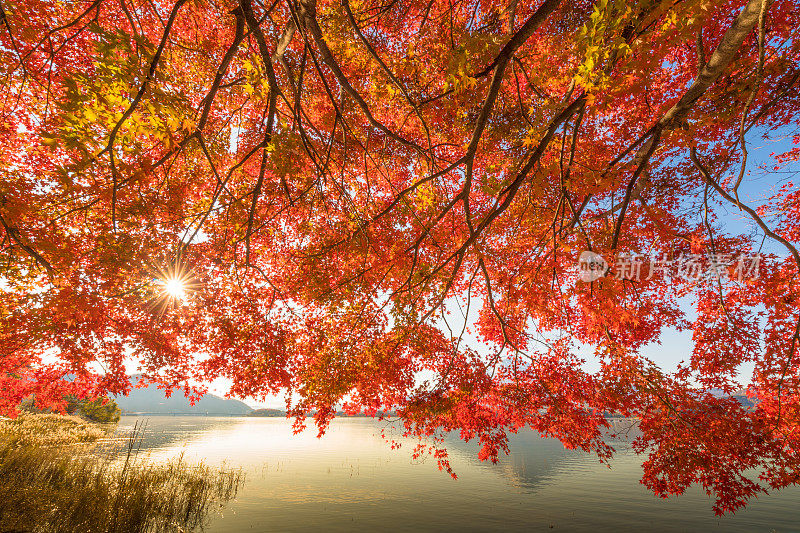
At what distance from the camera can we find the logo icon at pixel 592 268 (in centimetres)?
538

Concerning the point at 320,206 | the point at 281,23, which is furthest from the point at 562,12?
the point at 320,206

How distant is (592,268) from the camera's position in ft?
17.9

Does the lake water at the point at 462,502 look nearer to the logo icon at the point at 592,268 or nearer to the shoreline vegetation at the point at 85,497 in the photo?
the shoreline vegetation at the point at 85,497

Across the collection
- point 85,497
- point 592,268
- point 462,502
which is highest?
point 592,268

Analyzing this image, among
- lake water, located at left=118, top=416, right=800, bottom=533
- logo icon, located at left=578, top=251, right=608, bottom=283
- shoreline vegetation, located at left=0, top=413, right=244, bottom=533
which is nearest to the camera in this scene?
logo icon, located at left=578, top=251, right=608, bottom=283

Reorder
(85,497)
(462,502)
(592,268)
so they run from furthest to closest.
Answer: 1. (462,502)
2. (85,497)
3. (592,268)

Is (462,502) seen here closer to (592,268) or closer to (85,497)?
(85,497)

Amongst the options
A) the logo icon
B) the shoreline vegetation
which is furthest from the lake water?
the logo icon

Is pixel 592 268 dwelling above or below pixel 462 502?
above

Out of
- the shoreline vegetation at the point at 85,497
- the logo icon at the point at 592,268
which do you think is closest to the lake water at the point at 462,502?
the shoreline vegetation at the point at 85,497

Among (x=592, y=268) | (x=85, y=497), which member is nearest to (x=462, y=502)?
(x=85, y=497)

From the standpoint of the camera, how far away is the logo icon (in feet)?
17.7

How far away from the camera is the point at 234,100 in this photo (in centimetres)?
648

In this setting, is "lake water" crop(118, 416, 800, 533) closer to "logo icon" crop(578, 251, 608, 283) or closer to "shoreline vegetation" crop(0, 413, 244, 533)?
"shoreline vegetation" crop(0, 413, 244, 533)
